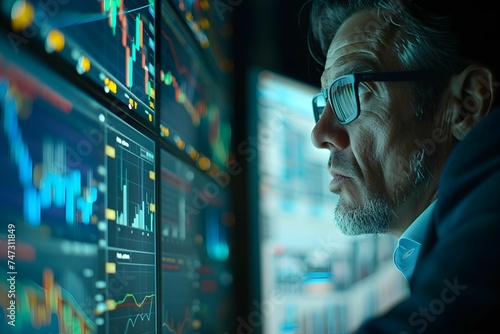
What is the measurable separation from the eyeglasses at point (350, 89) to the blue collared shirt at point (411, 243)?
30 centimetres

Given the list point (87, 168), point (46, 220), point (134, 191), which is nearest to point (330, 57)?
point (134, 191)

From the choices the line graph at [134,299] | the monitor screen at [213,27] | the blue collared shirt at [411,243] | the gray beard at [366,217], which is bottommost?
the line graph at [134,299]

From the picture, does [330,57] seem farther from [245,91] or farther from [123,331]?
[245,91]

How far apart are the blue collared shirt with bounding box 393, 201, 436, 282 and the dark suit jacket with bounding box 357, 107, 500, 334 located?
1.26 ft

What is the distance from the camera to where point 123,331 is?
3.83 feet

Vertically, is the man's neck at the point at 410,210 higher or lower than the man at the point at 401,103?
lower

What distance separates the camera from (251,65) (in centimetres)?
256

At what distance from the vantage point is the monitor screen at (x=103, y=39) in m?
0.86

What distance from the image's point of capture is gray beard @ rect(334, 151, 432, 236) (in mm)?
1322

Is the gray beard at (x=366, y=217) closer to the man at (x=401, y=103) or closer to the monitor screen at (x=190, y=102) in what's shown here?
the man at (x=401, y=103)

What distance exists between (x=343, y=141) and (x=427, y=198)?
0.26 metres

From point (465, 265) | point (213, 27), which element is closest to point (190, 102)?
point (213, 27)

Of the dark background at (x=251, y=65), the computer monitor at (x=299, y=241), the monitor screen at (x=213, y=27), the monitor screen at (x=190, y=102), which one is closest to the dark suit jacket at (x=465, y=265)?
the monitor screen at (x=190, y=102)

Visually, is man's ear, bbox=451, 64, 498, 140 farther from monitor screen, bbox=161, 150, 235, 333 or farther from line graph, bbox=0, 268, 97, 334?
line graph, bbox=0, 268, 97, 334
